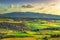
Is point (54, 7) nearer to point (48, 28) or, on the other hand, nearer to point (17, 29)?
point (48, 28)

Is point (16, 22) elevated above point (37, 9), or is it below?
below

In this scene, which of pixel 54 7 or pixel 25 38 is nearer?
pixel 25 38

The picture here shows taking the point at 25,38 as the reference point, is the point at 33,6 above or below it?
above

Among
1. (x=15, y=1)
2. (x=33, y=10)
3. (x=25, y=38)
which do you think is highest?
(x=15, y=1)

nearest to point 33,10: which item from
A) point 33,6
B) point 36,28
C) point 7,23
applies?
point 33,6

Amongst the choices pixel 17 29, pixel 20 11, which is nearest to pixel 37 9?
pixel 20 11

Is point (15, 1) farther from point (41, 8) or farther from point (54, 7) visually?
point (54, 7)

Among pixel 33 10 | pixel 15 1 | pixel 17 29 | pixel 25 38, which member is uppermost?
pixel 15 1

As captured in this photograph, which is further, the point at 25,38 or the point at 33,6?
the point at 33,6

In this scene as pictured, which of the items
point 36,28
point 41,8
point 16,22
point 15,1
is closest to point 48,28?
point 36,28
